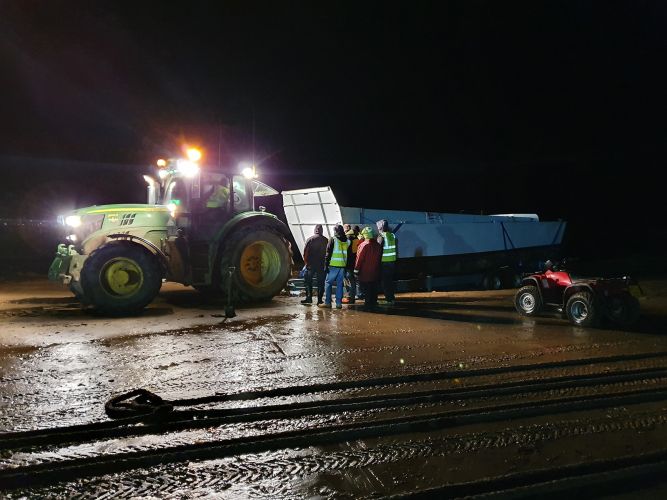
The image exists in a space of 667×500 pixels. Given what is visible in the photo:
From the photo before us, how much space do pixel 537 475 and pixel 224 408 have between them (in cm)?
235

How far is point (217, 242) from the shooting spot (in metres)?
9.76

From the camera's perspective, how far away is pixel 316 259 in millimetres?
10367

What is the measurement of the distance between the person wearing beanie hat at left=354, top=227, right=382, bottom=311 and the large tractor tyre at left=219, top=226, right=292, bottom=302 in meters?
1.63

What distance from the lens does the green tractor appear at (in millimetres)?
8664

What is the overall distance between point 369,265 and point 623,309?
4118 millimetres

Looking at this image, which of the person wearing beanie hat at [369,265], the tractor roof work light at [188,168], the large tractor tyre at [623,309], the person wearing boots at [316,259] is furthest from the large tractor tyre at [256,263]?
the large tractor tyre at [623,309]

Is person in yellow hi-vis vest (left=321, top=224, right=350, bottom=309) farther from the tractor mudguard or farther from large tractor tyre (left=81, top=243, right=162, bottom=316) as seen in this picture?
large tractor tyre (left=81, top=243, right=162, bottom=316)

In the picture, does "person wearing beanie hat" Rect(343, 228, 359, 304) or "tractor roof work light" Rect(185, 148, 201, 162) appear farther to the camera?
"person wearing beanie hat" Rect(343, 228, 359, 304)

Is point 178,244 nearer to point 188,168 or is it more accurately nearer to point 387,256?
point 188,168

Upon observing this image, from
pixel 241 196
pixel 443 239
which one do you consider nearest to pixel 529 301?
pixel 443 239

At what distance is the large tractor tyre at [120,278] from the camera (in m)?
8.45

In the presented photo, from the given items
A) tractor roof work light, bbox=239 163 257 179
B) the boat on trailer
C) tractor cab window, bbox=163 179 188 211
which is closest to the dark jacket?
tractor roof work light, bbox=239 163 257 179

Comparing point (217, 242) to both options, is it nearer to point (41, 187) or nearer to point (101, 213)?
point (101, 213)

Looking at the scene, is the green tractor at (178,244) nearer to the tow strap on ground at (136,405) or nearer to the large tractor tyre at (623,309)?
the tow strap on ground at (136,405)
